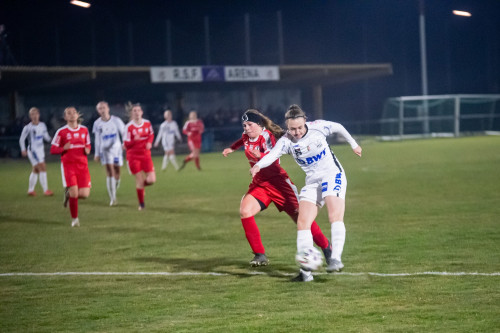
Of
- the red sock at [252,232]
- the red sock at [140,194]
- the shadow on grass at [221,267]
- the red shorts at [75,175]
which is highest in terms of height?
the red shorts at [75,175]

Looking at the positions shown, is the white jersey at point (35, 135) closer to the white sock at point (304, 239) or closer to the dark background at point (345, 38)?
the white sock at point (304, 239)

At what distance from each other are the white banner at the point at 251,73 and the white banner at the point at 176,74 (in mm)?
1928

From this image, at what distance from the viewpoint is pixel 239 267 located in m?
9.30

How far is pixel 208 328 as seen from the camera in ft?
21.0

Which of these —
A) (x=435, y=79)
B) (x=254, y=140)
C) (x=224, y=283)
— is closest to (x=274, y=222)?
(x=254, y=140)

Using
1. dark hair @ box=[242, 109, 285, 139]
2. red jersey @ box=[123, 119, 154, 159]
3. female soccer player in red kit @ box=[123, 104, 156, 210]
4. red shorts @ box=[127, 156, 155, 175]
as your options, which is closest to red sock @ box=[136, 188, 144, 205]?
female soccer player in red kit @ box=[123, 104, 156, 210]

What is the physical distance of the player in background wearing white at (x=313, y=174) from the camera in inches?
320

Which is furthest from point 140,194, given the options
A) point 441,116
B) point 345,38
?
point 345,38

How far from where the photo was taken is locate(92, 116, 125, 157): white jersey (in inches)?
684

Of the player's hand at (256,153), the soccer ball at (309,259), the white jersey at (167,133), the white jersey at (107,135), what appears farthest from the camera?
the white jersey at (167,133)

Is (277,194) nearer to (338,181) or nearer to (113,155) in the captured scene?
(338,181)

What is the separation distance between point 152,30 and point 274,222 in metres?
35.8

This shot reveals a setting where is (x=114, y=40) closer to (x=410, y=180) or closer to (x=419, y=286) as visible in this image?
(x=410, y=180)

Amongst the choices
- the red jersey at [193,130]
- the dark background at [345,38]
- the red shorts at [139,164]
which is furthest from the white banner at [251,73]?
the red shorts at [139,164]
